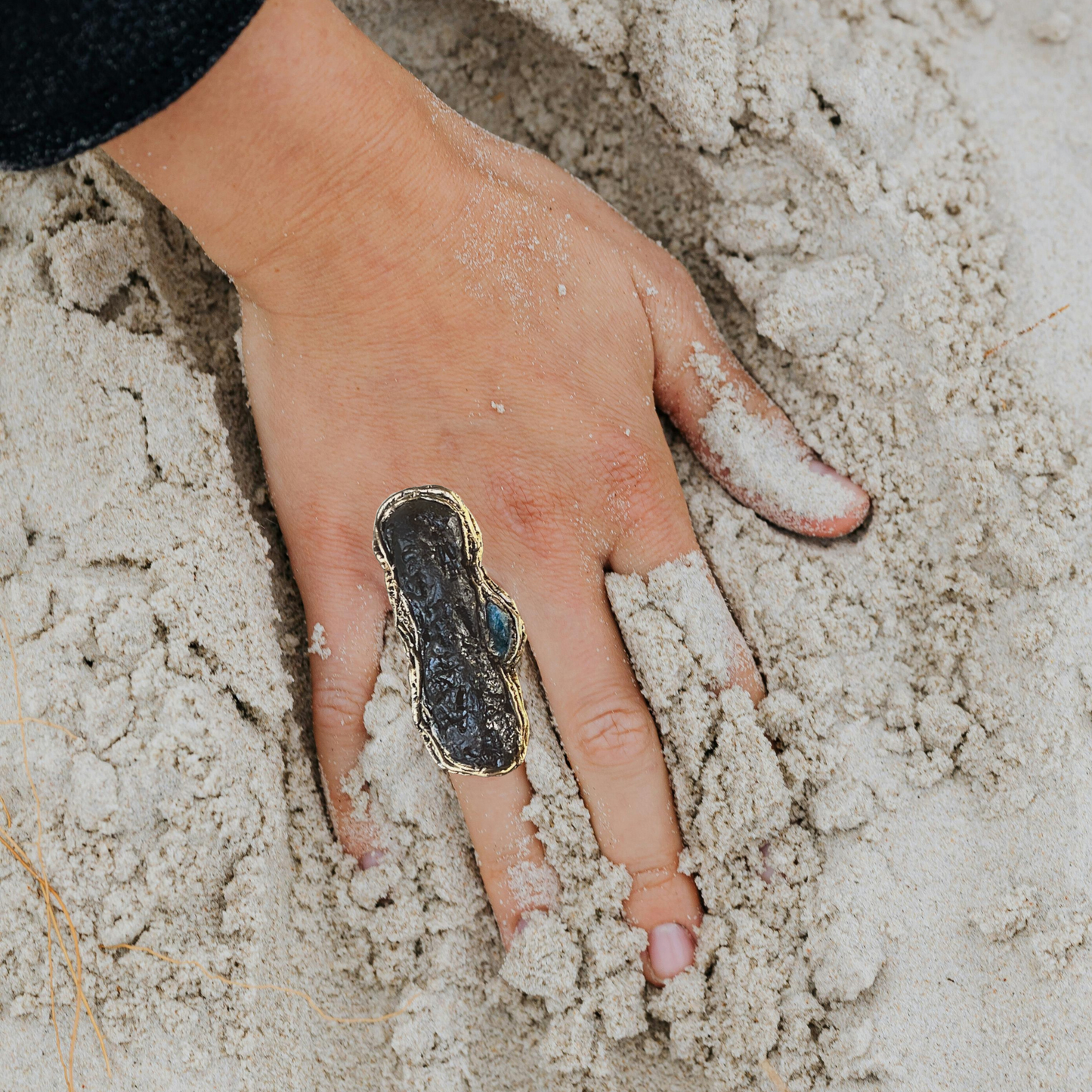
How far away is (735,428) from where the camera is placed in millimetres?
1604

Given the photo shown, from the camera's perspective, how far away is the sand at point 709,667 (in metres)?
1.34

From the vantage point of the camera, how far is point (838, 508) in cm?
156

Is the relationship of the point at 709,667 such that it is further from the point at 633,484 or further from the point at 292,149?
the point at 292,149

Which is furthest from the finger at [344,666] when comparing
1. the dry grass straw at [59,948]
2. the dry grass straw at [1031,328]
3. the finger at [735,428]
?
the dry grass straw at [1031,328]

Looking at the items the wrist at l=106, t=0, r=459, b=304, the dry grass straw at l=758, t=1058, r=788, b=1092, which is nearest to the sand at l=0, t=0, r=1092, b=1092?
the dry grass straw at l=758, t=1058, r=788, b=1092

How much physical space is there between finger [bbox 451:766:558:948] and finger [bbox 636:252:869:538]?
64 centimetres

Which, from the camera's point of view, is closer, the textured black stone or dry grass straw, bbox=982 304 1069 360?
the textured black stone

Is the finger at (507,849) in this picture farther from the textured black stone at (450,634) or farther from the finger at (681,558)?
the finger at (681,558)

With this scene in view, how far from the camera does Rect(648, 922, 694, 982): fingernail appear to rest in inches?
57.1

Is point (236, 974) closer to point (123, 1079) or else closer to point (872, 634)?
point (123, 1079)

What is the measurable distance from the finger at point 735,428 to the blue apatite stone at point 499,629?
58cm

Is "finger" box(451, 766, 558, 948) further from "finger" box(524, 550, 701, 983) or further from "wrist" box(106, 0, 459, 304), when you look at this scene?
"wrist" box(106, 0, 459, 304)

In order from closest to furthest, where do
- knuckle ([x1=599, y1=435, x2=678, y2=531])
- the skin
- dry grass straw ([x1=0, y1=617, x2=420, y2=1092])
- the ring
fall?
1. the ring
2. dry grass straw ([x1=0, y1=617, x2=420, y2=1092])
3. the skin
4. knuckle ([x1=599, y1=435, x2=678, y2=531])

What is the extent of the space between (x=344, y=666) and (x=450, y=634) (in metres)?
0.42
